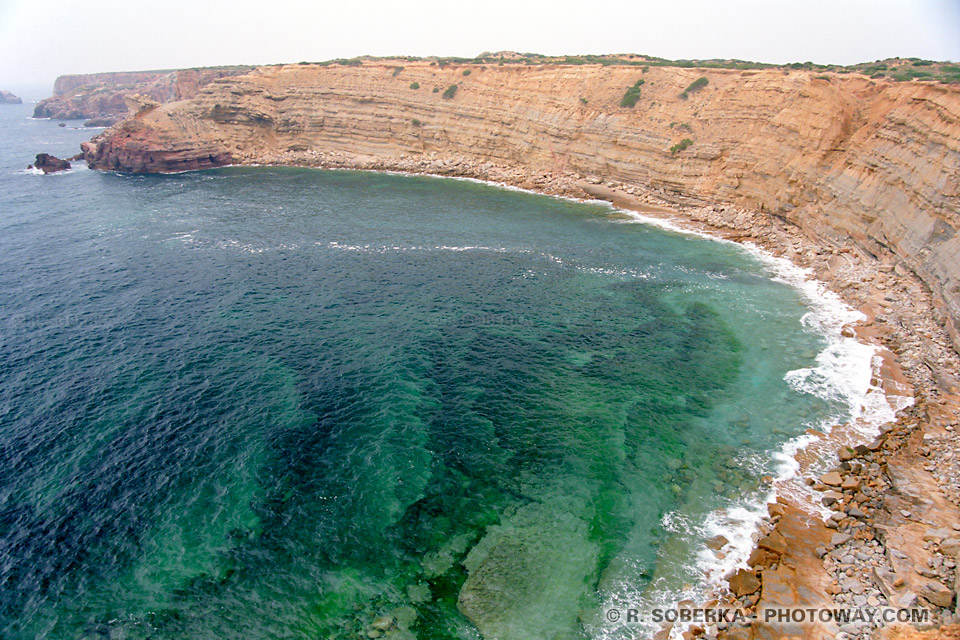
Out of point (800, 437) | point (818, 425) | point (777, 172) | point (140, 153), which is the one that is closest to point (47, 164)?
point (140, 153)

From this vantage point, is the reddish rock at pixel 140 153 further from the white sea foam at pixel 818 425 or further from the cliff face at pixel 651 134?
the white sea foam at pixel 818 425

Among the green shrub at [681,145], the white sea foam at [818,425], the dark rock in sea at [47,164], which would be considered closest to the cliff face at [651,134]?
the green shrub at [681,145]

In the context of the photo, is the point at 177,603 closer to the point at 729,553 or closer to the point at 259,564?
the point at 259,564

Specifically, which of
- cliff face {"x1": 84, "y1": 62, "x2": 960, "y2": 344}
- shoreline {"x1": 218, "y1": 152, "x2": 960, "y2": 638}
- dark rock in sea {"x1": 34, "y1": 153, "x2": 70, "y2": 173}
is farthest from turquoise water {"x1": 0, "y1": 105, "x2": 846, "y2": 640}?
dark rock in sea {"x1": 34, "y1": 153, "x2": 70, "y2": 173}

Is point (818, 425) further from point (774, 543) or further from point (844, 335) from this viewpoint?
point (844, 335)

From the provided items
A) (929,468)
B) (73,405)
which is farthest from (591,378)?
(73,405)

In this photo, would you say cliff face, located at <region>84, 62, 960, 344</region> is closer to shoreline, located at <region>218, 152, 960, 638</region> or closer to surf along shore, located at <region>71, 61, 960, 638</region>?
surf along shore, located at <region>71, 61, 960, 638</region>
